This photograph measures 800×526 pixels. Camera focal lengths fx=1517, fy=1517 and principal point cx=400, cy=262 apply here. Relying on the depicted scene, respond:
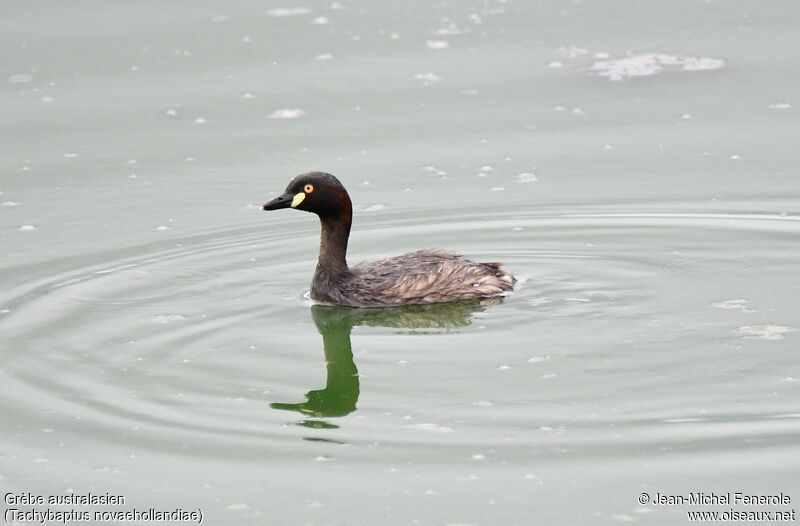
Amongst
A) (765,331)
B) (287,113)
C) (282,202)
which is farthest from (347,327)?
(287,113)

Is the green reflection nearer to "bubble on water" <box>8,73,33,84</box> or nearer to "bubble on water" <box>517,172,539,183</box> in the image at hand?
"bubble on water" <box>517,172,539,183</box>

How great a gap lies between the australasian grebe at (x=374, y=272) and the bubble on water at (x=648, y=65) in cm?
574

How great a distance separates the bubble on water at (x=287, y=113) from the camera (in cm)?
1562

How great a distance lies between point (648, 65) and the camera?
650 inches

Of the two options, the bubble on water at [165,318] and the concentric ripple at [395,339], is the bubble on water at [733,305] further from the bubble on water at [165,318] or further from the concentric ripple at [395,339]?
the bubble on water at [165,318]

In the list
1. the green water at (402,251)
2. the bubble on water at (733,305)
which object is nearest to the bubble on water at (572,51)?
the green water at (402,251)

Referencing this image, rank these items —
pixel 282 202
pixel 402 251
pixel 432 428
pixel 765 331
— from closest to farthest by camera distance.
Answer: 1. pixel 432 428
2. pixel 765 331
3. pixel 282 202
4. pixel 402 251

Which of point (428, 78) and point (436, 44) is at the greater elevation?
point (436, 44)

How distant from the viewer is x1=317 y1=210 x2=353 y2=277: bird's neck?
37.0ft

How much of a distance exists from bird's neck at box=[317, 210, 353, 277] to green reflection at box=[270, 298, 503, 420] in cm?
34

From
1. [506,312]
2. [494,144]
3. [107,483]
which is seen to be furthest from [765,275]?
[107,483]

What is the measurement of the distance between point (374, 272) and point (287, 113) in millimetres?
4895

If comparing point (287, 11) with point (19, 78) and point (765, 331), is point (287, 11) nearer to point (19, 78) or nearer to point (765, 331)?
point (19, 78)

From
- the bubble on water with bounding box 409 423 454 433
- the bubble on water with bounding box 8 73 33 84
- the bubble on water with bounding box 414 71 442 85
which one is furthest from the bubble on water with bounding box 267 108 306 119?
the bubble on water with bounding box 409 423 454 433
